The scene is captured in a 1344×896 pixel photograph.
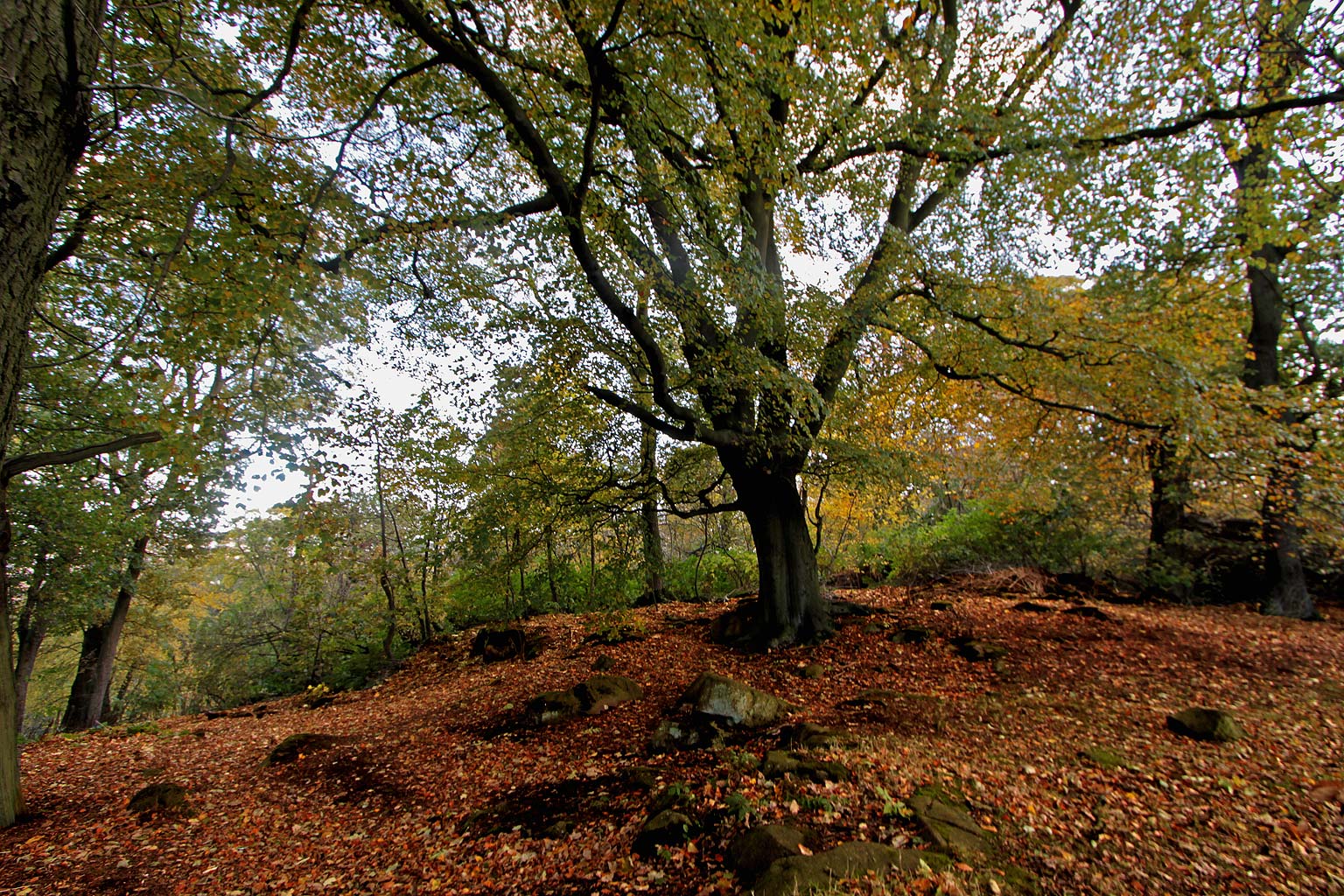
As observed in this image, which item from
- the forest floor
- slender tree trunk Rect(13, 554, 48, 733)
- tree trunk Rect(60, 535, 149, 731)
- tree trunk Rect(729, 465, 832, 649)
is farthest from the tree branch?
tree trunk Rect(60, 535, 149, 731)

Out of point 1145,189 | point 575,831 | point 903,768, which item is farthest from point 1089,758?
point 1145,189

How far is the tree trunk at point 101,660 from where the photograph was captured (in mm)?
10781

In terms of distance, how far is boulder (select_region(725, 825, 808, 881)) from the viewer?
Result: 2619 mm

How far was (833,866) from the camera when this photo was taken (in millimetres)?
2424

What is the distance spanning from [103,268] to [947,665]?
1066 centimetres

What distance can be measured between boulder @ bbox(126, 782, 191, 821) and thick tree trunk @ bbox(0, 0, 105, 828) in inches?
140

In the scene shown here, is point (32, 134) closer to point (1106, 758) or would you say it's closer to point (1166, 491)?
point (1106, 758)

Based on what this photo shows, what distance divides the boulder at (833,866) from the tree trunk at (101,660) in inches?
544

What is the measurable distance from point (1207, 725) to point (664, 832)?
13.8 ft

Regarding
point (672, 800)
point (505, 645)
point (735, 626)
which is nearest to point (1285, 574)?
point (735, 626)

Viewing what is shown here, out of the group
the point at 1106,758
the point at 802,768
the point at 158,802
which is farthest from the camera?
the point at 158,802

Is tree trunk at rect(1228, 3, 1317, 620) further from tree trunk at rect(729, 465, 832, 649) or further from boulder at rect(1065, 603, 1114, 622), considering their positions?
tree trunk at rect(729, 465, 832, 649)

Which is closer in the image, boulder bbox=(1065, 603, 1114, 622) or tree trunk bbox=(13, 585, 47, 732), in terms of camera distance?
boulder bbox=(1065, 603, 1114, 622)

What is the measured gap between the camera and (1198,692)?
504 cm
